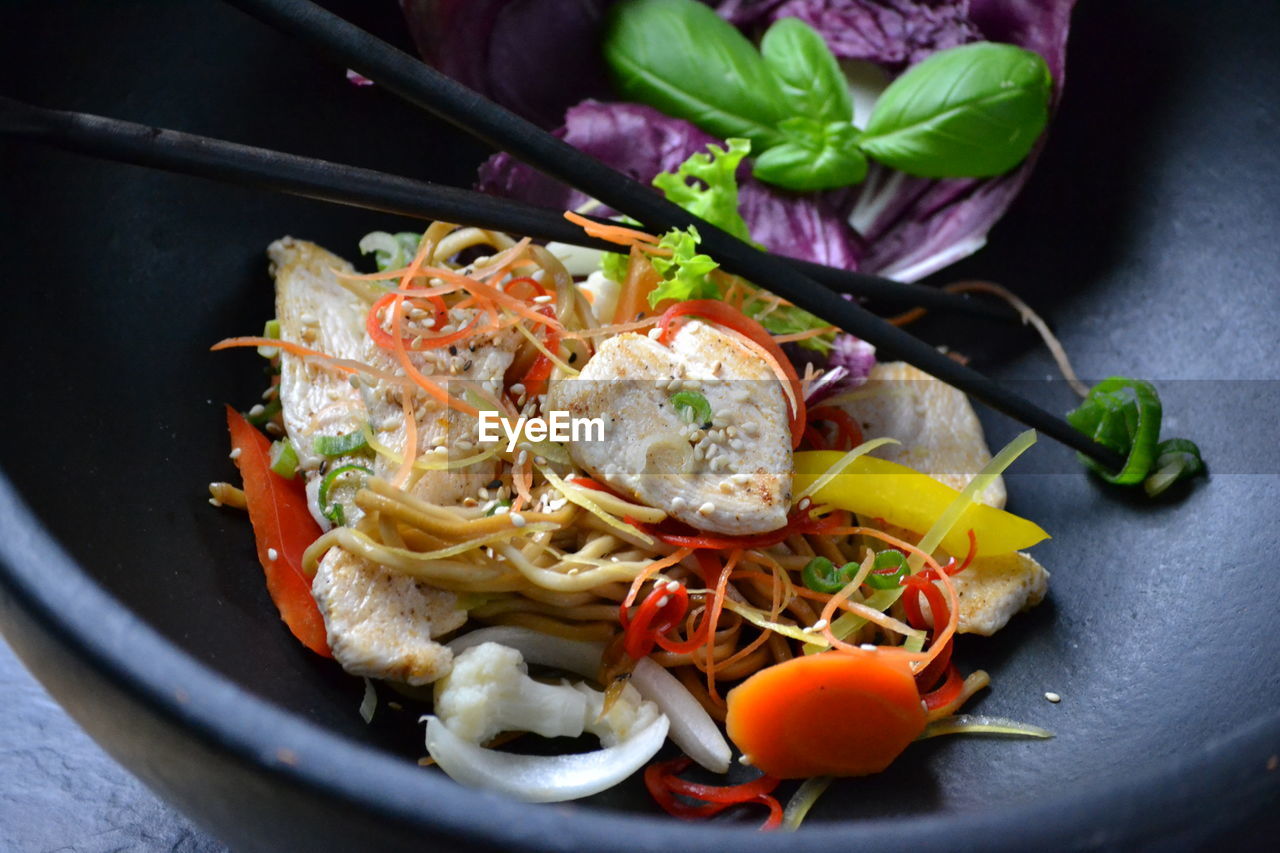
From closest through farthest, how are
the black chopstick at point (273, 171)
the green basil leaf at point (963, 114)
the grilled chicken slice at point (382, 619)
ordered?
the black chopstick at point (273, 171), the grilled chicken slice at point (382, 619), the green basil leaf at point (963, 114)

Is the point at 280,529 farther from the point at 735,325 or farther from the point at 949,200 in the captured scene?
the point at 949,200

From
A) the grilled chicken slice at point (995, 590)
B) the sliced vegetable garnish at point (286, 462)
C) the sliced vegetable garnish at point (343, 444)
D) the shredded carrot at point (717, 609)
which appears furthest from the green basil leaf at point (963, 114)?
the sliced vegetable garnish at point (286, 462)

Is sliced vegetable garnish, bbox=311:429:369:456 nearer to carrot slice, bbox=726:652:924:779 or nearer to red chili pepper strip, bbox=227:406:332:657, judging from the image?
red chili pepper strip, bbox=227:406:332:657

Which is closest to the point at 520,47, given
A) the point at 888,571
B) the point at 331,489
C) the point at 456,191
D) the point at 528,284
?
the point at 528,284

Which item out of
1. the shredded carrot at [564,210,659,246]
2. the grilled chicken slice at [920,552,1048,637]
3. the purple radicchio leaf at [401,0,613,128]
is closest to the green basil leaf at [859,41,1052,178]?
the purple radicchio leaf at [401,0,613,128]

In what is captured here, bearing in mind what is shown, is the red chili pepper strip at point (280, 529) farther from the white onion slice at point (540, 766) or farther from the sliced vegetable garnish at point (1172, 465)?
the sliced vegetable garnish at point (1172, 465)
